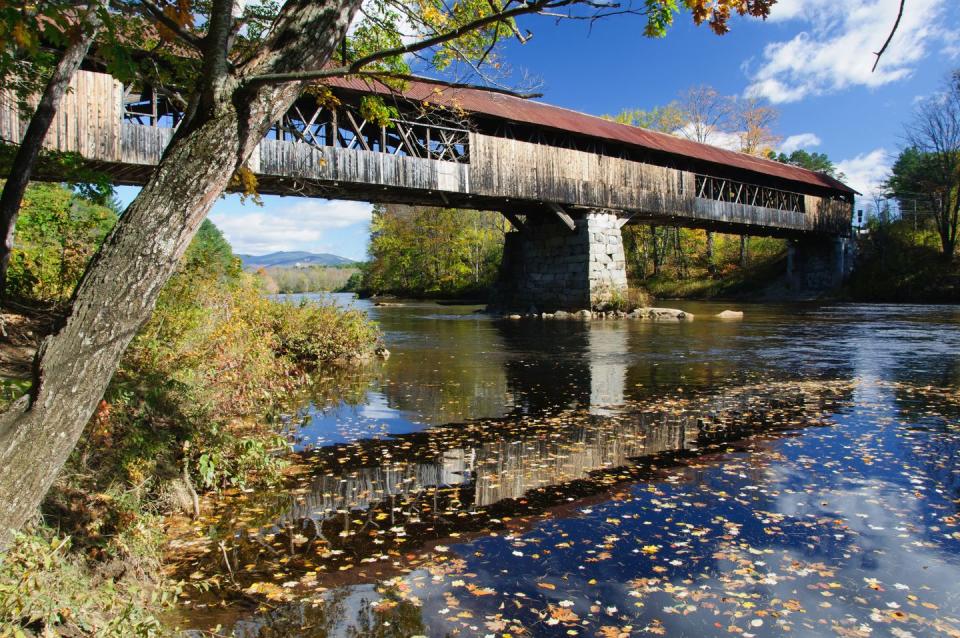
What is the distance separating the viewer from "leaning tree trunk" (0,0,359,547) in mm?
2248

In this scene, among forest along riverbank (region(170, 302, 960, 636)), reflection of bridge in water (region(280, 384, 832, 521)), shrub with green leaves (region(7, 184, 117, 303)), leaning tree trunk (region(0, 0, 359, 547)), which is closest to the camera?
leaning tree trunk (region(0, 0, 359, 547))

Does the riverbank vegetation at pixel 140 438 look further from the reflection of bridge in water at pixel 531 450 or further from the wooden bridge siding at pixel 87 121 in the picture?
the wooden bridge siding at pixel 87 121

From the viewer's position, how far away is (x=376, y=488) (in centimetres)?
459

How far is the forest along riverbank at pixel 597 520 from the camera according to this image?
2.86m

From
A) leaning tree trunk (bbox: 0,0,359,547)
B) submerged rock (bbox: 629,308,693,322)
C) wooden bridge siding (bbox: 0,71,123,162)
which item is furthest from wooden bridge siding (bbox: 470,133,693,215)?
leaning tree trunk (bbox: 0,0,359,547)

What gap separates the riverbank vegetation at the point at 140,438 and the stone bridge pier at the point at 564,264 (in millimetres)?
16399

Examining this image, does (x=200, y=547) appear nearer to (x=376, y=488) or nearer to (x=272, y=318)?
(x=376, y=488)

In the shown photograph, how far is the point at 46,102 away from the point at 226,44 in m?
5.12

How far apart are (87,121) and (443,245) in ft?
111

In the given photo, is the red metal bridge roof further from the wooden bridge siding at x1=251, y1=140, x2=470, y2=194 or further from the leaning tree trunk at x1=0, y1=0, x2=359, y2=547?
the leaning tree trunk at x1=0, y1=0, x2=359, y2=547

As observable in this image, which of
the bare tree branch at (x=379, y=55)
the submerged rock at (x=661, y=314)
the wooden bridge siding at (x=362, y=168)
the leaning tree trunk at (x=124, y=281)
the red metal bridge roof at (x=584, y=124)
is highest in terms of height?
the red metal bridge roof at (x=584, y=124)

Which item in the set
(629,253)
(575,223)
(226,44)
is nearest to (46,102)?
(226,44)

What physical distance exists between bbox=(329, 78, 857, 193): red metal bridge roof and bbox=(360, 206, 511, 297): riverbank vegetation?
66.4 feet

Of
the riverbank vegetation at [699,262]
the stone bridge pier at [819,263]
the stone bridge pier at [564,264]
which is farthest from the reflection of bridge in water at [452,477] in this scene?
the riverbank vegetation at [699,262]
